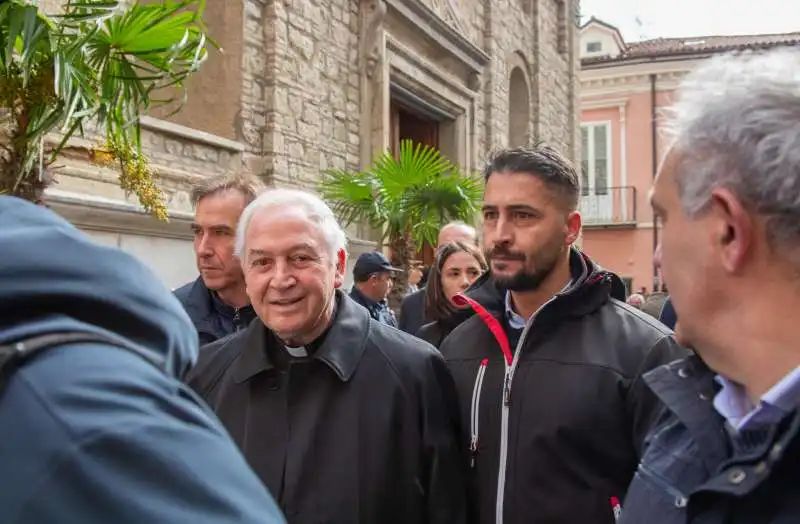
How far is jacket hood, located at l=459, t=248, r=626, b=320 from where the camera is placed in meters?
2.44

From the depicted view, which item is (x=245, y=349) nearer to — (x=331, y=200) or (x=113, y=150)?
(x=113, y=150)

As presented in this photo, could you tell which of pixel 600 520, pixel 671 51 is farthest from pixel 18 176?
pixel 671 51

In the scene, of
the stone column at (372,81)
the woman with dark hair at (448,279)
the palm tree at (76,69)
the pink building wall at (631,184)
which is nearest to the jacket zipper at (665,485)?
the palm tree at (76,69)

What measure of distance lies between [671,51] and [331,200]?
19.9 metres

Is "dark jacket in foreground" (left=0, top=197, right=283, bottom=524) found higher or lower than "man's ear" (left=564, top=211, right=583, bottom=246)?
lower

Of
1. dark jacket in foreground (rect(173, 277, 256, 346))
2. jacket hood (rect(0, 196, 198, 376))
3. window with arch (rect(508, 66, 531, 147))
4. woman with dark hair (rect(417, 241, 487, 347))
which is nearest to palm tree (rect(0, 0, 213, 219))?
dark jacket in foreground (rect(173, 277, 256, 346))

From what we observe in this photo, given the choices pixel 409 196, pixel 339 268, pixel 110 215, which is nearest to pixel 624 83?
pixel 409 196

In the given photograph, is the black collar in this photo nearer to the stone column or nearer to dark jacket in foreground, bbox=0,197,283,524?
dark jacket in foreground, bbox=0,197,283,524

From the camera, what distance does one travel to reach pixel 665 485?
1279mm

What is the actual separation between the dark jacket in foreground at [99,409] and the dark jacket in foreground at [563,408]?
160 centimetres

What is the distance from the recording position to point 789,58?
121 cm

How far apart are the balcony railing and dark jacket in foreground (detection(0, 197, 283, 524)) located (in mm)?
25953

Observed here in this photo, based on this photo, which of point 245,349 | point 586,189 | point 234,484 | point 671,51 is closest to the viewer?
point 234,484

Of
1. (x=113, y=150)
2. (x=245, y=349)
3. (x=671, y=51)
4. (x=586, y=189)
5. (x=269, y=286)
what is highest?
(x=671, y=51)
